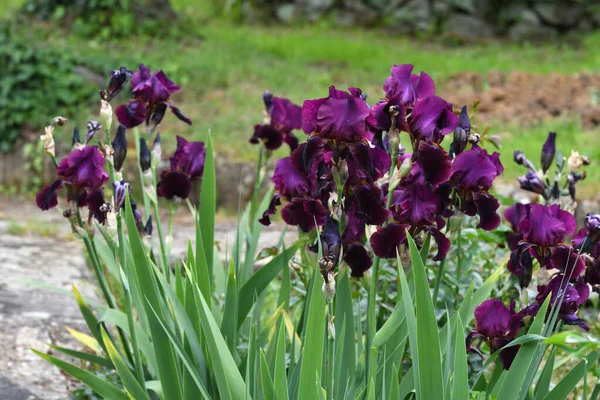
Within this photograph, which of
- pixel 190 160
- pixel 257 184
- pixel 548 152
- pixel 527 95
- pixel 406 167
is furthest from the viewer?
pixel 527 95

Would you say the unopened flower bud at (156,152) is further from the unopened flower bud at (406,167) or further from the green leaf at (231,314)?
the unopened flower bud at (406,167)

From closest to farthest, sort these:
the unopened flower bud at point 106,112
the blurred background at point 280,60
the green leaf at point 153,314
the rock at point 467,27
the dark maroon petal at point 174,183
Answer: the green leaf at point 153,314 < the unopened flower bud at point 106,112 < the dark maroon petal at point 174,183 < the blurred background at point 280,60 < the rock at point 467,27

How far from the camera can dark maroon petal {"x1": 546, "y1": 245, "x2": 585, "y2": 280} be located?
61.9 inches

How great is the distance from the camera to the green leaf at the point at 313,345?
139 cm

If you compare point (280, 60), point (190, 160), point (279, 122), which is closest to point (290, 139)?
point (279, 122)

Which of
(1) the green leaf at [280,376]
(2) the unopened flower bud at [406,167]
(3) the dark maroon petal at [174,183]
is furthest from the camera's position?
(3) the dark maroon petal at [174,183]

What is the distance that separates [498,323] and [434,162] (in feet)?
1.27

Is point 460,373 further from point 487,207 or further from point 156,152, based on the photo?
point 156,152

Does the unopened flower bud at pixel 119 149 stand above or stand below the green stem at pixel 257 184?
above

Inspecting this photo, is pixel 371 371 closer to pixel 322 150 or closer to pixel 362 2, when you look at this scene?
pixel 322 150

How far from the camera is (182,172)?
2.00 m

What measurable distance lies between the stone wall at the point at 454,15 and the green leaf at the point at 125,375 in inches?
328

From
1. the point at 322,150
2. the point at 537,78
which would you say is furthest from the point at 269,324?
the point at 537,78

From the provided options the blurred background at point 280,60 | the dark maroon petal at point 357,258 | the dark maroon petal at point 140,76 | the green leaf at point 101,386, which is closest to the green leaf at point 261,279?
the dark maroon petal at point 357,258
